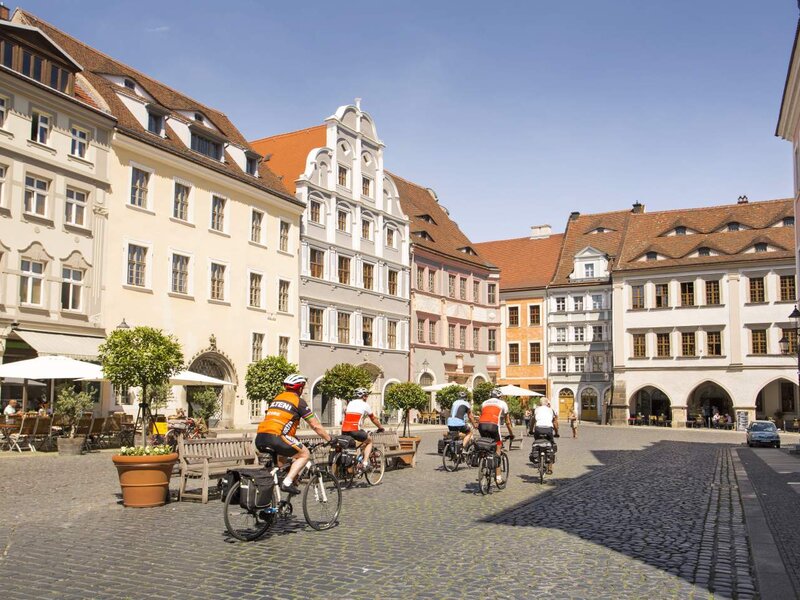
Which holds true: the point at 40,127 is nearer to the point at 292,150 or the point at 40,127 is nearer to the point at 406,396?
the point at 406,396

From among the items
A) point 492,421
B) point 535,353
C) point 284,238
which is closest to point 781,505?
point 492,421

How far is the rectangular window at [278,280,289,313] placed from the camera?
3923 cm

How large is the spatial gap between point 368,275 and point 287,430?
119 ft

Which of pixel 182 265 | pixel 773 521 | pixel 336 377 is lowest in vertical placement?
pixel 773 521

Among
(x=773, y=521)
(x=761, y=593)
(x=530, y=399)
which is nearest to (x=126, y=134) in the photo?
(x=773, y=521)

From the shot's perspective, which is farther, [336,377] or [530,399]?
[530,399]

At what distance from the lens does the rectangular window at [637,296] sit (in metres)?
56.9

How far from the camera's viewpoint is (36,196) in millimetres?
27641

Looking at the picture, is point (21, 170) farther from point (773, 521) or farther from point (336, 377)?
point (773, 521)

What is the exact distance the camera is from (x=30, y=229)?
2728 cm

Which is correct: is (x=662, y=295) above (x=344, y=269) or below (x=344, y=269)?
above

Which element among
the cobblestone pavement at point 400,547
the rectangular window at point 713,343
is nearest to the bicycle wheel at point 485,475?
the cobblestone pavement at point 400,547

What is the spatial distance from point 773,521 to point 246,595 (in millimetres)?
7974

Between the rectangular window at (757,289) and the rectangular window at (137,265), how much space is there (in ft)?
126
